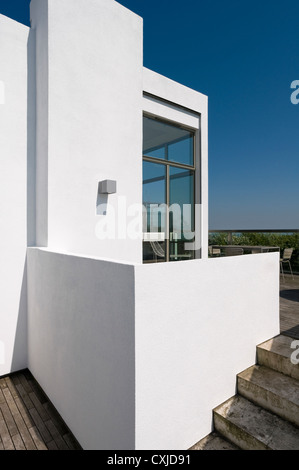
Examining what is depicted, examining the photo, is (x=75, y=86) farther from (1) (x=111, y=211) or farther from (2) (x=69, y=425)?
(2) (x=69, y=425)

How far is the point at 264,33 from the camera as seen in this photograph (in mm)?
7223

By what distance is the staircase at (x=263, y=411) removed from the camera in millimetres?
1885

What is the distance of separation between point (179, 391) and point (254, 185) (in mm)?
25868

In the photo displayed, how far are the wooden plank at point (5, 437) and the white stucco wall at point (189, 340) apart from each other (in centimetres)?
132

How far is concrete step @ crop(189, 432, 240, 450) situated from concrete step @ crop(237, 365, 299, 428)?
43 centimetres

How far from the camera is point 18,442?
85.2 inches

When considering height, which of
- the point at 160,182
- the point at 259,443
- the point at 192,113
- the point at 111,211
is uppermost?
the point at 192,113

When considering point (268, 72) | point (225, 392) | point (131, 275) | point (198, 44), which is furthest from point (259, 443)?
point (198, 44)

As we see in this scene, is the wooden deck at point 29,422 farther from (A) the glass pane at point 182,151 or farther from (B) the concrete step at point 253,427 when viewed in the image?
(A) the glass pane at point 182,151

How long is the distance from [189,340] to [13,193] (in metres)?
2.79

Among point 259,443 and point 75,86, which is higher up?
point 75,86

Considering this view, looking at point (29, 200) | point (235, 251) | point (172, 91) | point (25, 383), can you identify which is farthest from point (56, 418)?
point (172, 91)

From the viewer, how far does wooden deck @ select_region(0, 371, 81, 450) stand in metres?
2.14

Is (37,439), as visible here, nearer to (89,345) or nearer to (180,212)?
(89,345)
